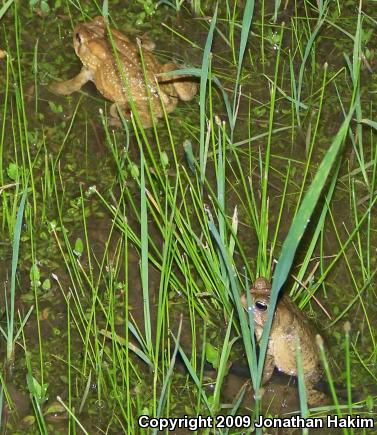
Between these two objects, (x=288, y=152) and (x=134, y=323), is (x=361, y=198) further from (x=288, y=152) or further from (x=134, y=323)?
(x=134, y=323)

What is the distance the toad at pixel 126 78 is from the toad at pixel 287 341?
1.49 m

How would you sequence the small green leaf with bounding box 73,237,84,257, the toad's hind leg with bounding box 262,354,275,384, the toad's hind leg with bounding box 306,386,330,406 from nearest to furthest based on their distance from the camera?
the toad's hind leg with bounding box 306,386,330,406 < the toad's hind leg with bounding box 262,354,275,384 < the small green leaf with bounding box 73,237,84,257

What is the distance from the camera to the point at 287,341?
181 inches

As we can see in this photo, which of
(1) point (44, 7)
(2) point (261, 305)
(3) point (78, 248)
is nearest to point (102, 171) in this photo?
(3) point (78, 248)

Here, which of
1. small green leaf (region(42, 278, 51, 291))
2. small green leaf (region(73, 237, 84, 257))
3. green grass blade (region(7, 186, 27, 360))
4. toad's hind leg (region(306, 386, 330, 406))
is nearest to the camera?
green grass blade (region(7, 186, 27, 360))

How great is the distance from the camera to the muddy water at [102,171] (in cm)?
454

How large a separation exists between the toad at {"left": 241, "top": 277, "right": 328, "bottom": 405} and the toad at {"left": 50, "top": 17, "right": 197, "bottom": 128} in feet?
4.88

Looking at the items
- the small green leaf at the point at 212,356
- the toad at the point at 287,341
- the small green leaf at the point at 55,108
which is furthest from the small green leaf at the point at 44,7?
the small green leaf at the point at 212,356

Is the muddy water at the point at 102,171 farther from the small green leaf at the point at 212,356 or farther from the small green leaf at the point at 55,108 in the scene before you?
the small green leaf at the point at 212,356

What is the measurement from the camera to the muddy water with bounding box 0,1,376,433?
179 inches

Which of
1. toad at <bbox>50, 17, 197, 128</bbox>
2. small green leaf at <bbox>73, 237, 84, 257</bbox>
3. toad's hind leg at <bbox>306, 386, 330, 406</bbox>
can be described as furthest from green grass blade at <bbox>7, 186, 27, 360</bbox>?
toad at <bbox>50, 17, 197, 128</bbox>

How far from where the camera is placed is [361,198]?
17.3 feet

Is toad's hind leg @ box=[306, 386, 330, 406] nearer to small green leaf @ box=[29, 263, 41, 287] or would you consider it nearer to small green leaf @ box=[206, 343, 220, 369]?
small green leaf @ box=[206, 343, 220, 369]

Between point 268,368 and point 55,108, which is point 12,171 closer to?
point 55,108
